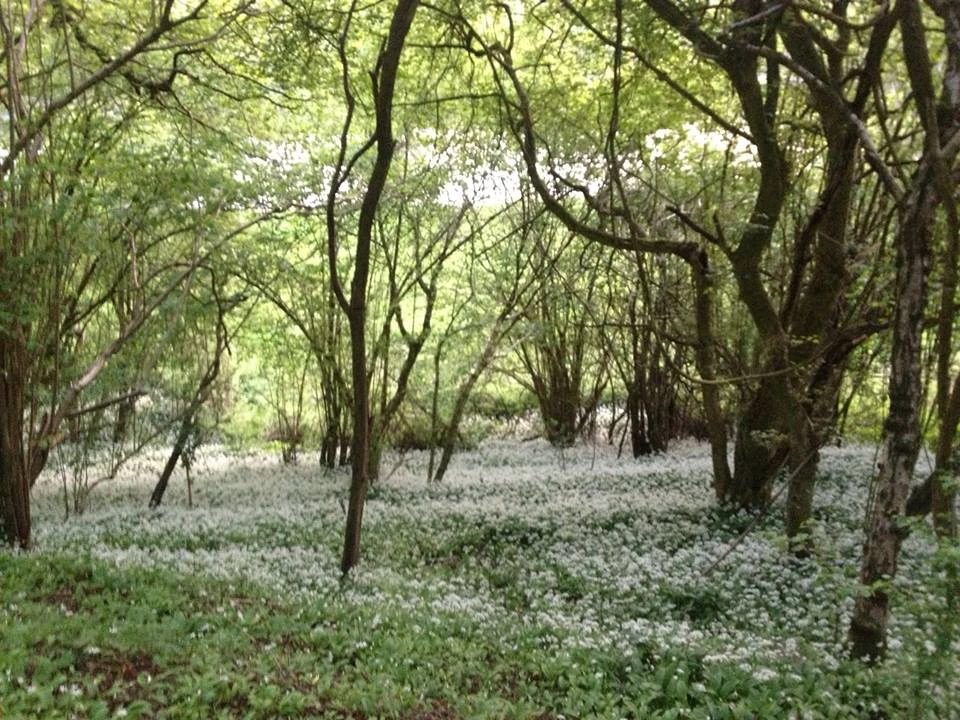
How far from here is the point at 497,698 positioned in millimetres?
4297

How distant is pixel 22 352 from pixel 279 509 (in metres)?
4.24

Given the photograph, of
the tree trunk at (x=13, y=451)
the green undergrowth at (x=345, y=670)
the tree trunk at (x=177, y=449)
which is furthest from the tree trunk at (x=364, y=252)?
the tree trunk at (x=177, y=449)

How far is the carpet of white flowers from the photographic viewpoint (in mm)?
5586

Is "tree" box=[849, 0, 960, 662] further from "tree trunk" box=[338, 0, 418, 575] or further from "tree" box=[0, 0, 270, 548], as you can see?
"tree" box=[0, 0, 270, 548]

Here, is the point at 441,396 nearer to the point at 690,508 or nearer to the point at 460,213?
the point at 460,213

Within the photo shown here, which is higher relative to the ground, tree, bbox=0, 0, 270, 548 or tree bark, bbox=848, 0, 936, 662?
tree, bbox=0, 0, 270, 548

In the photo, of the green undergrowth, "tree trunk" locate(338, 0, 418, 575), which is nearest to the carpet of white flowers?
the green undergrowth

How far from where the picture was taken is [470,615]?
591 cm

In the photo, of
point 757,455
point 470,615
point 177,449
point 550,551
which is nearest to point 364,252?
point 470,615

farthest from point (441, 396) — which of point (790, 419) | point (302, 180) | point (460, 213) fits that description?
point (790, 419)

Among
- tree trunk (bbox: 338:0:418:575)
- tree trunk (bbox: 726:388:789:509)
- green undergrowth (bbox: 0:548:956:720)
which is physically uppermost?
tree trunk (bbox: 338:0:418:575)

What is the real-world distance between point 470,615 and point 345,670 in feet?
4.91

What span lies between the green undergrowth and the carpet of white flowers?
0.22 m

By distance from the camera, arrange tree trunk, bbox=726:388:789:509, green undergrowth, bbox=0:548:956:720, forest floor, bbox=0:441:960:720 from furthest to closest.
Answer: tree trunk, bbox=726:388:789:509
forest floor, bbox=0:441:960:720
green undergrowth, bbox=0:548:956:720
